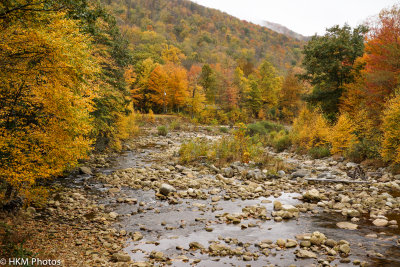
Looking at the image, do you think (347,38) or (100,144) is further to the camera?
(347,38)

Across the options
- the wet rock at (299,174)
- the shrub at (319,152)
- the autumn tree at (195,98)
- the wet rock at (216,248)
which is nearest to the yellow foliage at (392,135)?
the wet rock at (299,174)

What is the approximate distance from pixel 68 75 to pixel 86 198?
4.99 meters

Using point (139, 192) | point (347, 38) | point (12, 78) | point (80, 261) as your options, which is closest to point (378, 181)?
point (139, 192)

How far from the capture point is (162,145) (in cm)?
2258

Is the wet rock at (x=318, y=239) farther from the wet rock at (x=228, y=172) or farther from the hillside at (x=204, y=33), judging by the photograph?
the hillside at (x=204, y=33)

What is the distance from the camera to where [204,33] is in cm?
11219

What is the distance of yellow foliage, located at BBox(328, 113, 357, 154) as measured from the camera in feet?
52.4

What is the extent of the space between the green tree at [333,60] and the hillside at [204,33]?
55.1 m

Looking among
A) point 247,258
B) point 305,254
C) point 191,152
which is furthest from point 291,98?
point 247,258

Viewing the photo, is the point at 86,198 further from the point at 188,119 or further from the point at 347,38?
the point at 188,119

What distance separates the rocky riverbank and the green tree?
500 inches

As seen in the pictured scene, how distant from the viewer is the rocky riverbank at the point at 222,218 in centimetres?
576

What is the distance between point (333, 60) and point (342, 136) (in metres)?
9.77

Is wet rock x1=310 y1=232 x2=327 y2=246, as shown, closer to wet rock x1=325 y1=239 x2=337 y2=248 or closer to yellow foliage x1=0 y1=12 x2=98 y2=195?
wet rock x1=325 y1=239 x2=337 y2=248
